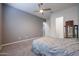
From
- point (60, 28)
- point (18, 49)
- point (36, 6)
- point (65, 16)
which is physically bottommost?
point (18, 49)

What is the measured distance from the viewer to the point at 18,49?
218 cm

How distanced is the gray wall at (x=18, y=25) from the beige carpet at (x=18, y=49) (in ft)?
0.32

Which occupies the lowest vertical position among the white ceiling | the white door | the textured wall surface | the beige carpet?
the beige carpet

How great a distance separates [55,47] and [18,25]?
0.72 meters

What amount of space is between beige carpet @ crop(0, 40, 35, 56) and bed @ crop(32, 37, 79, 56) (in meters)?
0.08

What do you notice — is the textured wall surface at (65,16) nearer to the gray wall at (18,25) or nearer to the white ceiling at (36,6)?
the white ceiling at (36,6)

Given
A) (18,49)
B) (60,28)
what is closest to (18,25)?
(18,49)

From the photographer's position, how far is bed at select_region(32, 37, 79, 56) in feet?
6.82

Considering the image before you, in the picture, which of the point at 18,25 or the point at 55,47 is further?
the point at 18,25

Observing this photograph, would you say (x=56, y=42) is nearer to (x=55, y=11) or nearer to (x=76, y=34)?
(x=76, y=34)

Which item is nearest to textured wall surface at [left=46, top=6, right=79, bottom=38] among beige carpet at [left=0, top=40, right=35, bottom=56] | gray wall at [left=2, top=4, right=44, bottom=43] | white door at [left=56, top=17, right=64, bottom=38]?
white door at [left=56, top=17, right=64, bottom=38]

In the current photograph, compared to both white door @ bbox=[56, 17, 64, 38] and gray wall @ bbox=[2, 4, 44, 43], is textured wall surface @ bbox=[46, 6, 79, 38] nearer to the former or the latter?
white door @ bbox=[56, 17, 64, 38]

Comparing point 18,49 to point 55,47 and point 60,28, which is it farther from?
point 60,28

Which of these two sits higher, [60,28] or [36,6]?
[36,6]
